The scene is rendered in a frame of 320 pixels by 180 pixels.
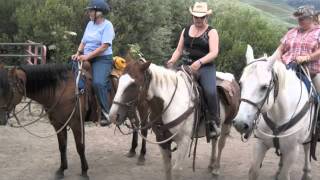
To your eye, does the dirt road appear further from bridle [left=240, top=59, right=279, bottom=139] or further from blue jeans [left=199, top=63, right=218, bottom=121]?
bridle [left=240, top=59, right=279, bottom=139]

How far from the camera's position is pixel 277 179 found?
633 centimetres

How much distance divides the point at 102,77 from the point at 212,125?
1607mm

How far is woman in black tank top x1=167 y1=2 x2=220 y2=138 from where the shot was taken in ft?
17.7

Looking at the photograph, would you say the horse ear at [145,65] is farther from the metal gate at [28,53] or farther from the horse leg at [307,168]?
the horse leg at [307,168]

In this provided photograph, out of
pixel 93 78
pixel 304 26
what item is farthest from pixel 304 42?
pixel 93 78

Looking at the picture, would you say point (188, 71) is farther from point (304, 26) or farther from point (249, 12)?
point (249, 12)

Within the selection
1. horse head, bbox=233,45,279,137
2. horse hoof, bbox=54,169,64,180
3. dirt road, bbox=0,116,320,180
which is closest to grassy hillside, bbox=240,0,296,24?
dirt road, bbox=0,116,320,180

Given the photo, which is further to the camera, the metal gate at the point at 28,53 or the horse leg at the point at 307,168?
the metal gate at the point at 28,53

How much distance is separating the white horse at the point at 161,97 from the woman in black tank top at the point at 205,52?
232 millimetres

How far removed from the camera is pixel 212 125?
18.1 ft

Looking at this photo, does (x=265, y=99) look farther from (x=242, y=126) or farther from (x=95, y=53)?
(x=95, y=53)

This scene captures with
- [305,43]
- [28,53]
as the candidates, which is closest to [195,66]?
[305,43]

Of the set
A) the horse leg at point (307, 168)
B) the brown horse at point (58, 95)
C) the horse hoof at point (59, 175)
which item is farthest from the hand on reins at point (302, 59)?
the horse hoof at point (59, 175)

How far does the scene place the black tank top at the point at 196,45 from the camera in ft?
17.9
